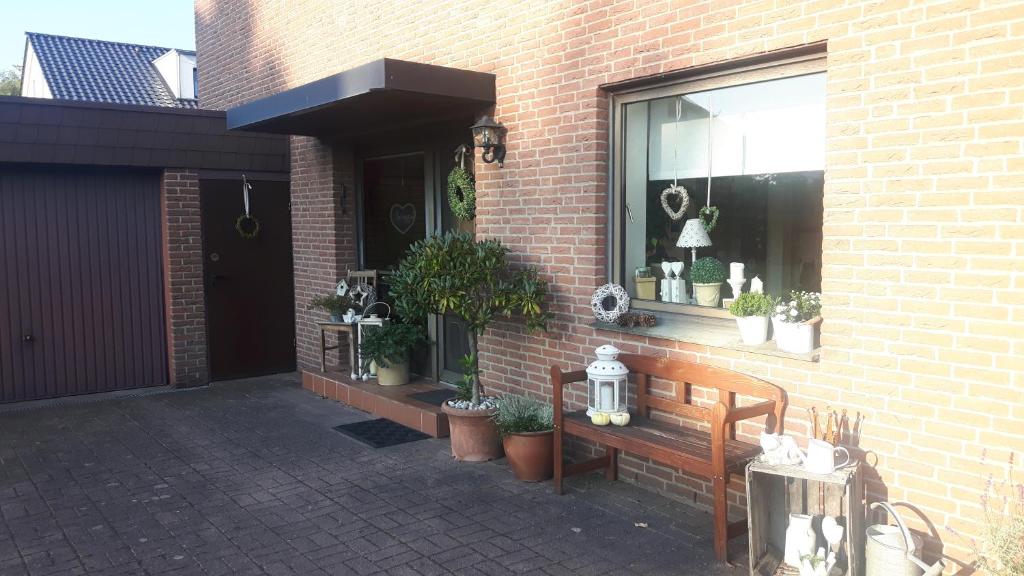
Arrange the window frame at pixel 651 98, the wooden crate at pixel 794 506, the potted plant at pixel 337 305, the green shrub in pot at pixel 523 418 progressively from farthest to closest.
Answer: the potted plant at pixel 337 305
the green shrub in pot at pixel 523 418
the window frame at pixel 651 98
the wooden crate at pixel 794 506

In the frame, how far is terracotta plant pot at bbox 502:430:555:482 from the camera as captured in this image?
5172 millimetres

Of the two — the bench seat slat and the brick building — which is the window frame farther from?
the bench seat slat

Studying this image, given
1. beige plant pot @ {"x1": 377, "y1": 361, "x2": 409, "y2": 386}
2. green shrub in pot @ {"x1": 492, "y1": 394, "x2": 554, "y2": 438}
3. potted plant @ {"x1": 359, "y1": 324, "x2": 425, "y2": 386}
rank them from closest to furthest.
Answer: green shrub in pot @ {"x1": 492, "y1": 394, "x2": 554, "y2": 438}
potted plant @ {"x1": 359, "y1": 324, "x2": 425, "y2": 386}
beige plant pot @ {"x1": 377, "y1": 361, "x2": 409, "y2": 386}

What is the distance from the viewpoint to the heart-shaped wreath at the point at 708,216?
497cm

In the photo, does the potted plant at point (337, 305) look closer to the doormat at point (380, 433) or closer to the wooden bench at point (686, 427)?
the doormat at point (380, 433)

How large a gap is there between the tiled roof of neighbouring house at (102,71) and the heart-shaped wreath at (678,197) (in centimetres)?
1957

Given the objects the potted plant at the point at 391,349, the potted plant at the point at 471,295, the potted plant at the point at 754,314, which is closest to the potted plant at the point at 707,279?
the potted plant at the point at 754,314

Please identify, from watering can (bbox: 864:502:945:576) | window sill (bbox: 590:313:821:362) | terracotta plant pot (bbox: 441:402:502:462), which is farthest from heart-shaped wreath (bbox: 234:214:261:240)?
watering can (bbox: 864:502:945:576)

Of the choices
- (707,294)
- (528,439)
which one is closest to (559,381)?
(528,439)

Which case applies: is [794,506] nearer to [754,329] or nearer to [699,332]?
[754,329]

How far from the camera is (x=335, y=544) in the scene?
4.30 metres

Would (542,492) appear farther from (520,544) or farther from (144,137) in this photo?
(144,137)

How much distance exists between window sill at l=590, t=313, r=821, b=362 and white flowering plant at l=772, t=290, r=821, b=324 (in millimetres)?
178

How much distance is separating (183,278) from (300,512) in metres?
4.56
